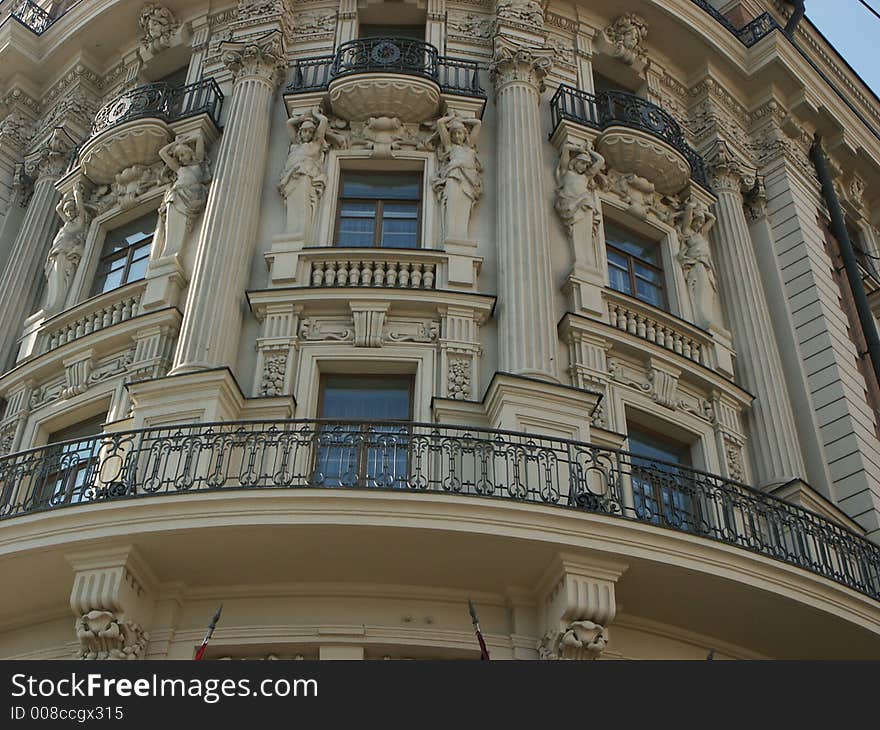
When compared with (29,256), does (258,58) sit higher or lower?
higher

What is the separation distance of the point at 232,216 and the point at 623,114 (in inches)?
304

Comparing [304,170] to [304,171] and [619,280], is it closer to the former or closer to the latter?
[304,171]

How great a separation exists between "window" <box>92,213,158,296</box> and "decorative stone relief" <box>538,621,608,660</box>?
9648 millimetres

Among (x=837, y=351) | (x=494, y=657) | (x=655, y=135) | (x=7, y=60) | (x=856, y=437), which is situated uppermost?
(x=7, y=60)

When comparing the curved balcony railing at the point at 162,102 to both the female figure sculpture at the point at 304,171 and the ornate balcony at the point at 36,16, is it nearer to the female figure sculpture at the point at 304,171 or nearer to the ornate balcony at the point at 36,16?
the female figure sculpture at the point at 304,171

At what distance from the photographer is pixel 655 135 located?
1906 centimetres

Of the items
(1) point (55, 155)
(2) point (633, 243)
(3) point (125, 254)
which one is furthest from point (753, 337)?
(1) point (55, 155)

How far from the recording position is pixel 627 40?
70.1 ft

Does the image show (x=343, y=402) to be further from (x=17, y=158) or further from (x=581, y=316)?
(x=17, y=158)

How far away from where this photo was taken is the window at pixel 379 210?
17.3 meters

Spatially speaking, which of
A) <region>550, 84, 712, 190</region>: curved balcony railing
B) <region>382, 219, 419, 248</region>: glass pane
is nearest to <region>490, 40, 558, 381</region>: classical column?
<region>550, 84, 712, 190</region>: curved balcony railing

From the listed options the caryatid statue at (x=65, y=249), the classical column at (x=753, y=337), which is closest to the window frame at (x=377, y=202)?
the caryatid statue at (x=65, y=249)

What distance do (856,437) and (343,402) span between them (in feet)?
27.5

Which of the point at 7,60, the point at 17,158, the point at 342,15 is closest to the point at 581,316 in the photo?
the point at 342,15
